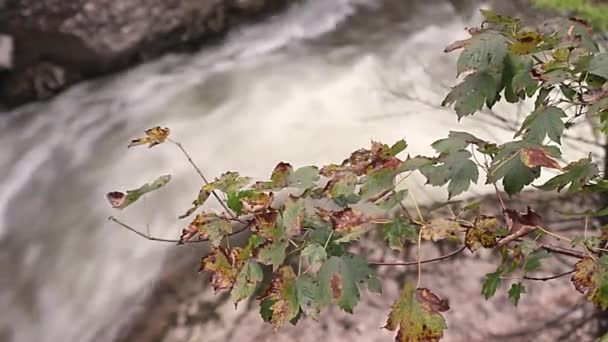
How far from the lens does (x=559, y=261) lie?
255 cm

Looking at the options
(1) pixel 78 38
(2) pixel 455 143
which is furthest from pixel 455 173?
(1) pixel 78 38

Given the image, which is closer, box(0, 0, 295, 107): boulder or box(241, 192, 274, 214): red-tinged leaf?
box(241, 192, 274, 214): red-tinged leaf

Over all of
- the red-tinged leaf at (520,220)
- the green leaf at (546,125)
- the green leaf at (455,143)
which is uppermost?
the green leaf at (546,125)

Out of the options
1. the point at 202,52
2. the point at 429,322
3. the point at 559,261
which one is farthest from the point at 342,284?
the point at 202,52

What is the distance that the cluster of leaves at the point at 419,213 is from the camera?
1107 mm

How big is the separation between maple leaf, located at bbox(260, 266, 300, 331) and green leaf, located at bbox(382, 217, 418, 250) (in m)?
0.20

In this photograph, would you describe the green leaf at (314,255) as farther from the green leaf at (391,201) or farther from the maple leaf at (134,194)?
the maple leaf at (134,194)

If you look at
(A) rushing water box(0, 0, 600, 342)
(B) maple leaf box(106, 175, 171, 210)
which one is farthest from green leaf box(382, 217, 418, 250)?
(A) rushing water box(0, 0, 600, 342)

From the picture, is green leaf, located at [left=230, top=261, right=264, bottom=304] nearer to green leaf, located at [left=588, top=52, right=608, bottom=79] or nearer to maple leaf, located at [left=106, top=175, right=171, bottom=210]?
maple leaf, located at [left=106, top=175, right=171, bottom=210]

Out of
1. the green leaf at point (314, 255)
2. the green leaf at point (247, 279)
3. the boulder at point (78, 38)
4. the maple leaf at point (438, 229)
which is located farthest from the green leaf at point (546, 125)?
the boulder at point (78, 38)

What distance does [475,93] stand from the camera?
1280mm

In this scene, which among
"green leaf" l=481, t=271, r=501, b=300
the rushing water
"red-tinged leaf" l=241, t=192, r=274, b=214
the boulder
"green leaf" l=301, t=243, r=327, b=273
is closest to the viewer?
"green leaf" l=301, t=243, r=327, b=273

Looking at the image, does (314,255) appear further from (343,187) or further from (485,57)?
(485,57)

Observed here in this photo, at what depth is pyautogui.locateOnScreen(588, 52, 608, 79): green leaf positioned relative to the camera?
1.14 m
